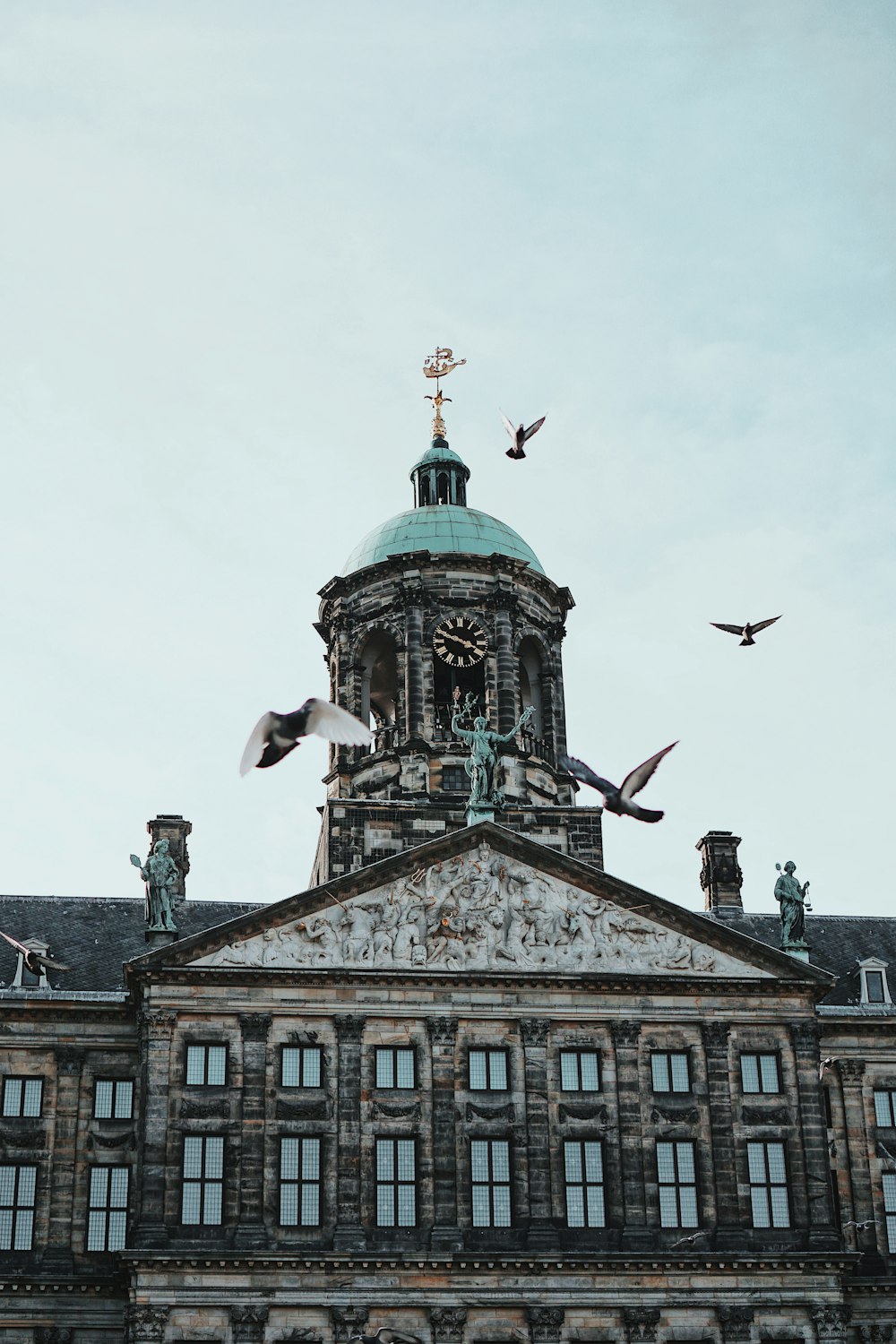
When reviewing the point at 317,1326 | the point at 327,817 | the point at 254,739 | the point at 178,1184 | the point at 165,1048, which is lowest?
the point at 317,1326

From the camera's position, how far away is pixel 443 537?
4816 cm

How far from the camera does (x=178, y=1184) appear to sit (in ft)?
126

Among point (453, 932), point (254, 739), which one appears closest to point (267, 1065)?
point (453, 932)

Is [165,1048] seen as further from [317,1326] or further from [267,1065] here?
[317,1326]

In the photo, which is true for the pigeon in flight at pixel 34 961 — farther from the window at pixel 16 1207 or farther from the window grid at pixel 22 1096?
the window at pixel 16 1207

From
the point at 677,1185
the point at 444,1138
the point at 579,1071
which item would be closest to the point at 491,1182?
the point at 444,1138

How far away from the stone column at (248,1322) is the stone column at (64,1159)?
387 centimetres

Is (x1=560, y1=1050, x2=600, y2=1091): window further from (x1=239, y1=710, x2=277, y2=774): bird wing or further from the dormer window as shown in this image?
(x1=239, y1=710, x2=277, y2=774): bird wing

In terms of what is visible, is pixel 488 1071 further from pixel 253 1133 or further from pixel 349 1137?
pixel 253 1133

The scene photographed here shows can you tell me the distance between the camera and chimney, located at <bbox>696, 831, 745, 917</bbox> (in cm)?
4906

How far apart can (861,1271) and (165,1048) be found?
46.8 feet


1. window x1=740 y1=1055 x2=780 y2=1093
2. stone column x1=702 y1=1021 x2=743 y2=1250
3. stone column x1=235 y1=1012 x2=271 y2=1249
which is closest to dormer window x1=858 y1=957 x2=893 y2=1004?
window x1=740 y1=1055 x2=780 y2=1093

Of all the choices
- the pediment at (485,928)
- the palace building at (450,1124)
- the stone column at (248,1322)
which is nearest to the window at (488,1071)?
the palace building at (450,1124)

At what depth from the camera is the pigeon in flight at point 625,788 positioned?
33.7m
